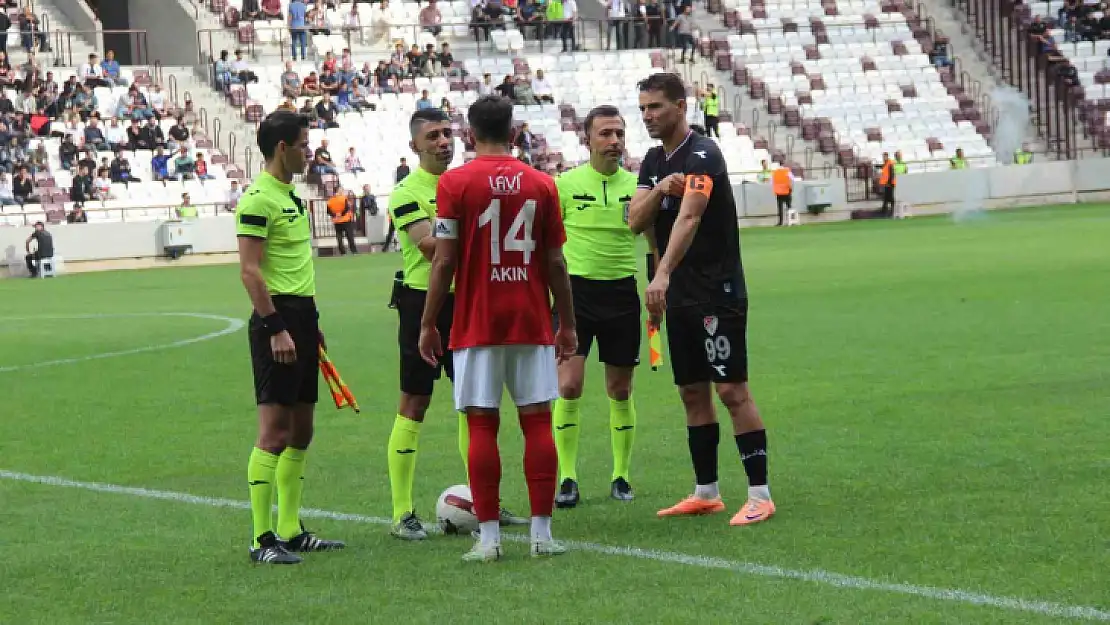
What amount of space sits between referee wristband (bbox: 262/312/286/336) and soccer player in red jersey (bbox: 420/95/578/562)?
63cm

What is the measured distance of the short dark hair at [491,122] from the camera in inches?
277

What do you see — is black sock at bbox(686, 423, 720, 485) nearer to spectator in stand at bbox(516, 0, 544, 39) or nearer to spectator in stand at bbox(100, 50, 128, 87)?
spectator in stand at bbox(100, 50, 128, 87)

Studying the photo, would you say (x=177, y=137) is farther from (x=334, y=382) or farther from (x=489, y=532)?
(x=489, y=532)

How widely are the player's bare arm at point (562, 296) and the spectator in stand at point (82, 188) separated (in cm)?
3065

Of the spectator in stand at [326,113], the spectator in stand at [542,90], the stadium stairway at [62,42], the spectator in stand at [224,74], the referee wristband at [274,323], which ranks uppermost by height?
the stadium stairway at [62,42]

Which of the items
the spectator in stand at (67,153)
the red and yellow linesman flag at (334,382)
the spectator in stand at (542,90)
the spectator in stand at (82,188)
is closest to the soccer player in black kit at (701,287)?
the red and yellow linesman flag at (334,382)

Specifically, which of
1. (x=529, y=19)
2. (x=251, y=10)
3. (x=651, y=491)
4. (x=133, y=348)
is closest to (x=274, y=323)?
(x=651, y=491)

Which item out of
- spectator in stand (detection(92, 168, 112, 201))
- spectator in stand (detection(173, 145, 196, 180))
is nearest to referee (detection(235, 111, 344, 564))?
spectator in stand (detection(92, 168, 112, 201))

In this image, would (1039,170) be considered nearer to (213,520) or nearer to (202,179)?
(202,179)

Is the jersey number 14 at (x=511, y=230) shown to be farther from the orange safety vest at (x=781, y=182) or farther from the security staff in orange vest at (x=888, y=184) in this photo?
the security staff in orange vest at (x=888, y=184)

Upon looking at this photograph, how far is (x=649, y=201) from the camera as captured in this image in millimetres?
7973

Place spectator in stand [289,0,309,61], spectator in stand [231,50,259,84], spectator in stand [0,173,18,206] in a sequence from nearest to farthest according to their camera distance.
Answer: spectator in stand [0,173,18,206], spectator in stand [231,50,259,84], spectator in stand [289,0,309,61]

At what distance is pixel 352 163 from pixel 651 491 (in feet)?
108

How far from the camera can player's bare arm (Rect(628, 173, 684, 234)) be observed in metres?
7.83
